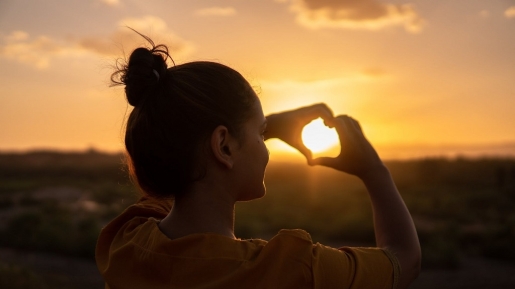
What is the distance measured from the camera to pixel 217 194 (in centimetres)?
150

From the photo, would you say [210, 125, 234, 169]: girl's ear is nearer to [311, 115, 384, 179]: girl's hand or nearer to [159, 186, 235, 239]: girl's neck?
[159, 186, 235, 239]: girl's neck

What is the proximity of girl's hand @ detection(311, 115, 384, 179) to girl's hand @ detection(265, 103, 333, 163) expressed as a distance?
0.06 metres

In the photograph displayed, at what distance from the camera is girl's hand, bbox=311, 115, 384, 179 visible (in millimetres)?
1547

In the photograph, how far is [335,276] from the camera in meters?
1.31

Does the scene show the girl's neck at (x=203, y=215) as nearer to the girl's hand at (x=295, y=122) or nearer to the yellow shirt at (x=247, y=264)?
the yellow shirt at (x=247, y=264)

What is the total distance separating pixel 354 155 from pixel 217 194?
353 millimetres

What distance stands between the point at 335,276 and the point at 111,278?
0.57m

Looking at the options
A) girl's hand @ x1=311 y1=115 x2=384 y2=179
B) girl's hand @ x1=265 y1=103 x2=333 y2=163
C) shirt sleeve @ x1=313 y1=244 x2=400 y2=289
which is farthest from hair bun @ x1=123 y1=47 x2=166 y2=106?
shirt sleeve @ x1=313 y1=244 x2=400 y2=289

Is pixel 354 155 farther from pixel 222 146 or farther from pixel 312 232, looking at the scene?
pixel 312 232

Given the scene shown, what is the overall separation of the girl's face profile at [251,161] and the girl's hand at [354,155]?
0.16m

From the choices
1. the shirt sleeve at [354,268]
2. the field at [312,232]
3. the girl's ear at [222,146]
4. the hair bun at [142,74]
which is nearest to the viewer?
the shirt sleeve at [354,268]

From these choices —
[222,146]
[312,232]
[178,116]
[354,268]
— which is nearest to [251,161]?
[222,146]

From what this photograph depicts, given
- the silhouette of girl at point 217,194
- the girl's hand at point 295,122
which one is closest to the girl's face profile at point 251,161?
the silhouette of girl at point 217,194

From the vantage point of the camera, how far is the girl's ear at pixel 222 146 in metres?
1.45
